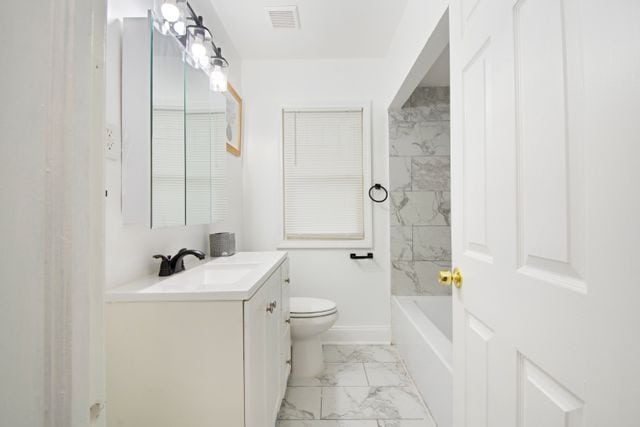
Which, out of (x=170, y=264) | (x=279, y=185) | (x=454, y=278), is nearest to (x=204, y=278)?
(x=170, y=264)

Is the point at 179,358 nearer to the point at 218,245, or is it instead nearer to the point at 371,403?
the point at 218,245

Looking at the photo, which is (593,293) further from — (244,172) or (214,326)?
(244,172)

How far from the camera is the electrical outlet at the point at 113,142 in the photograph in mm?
1120

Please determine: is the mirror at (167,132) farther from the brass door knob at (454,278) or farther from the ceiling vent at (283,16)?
the brass door knob at (454,278)

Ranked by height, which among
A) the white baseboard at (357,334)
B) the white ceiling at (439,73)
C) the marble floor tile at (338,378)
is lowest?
the marble floor tile at (338,378)

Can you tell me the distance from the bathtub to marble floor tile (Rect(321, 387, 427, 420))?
88 millimetres

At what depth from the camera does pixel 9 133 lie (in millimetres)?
294

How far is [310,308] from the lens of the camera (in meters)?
2.07

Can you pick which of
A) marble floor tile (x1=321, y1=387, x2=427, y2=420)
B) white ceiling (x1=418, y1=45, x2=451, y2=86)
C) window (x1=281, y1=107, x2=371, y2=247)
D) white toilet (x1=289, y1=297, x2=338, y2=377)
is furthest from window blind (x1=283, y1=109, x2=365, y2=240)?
marble floor tile (x1=321, y1=387, x2=427, y2=420)

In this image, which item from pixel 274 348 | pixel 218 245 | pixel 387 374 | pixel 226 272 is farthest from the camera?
pixel 387 374

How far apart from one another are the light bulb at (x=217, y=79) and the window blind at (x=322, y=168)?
880 millimetres

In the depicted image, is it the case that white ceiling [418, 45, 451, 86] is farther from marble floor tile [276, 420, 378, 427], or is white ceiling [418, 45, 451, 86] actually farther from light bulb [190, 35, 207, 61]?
marble floor tile [276, 420, 378, 427]

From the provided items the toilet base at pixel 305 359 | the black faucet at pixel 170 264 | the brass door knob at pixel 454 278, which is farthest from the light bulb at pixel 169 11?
the toilet base at pixel 305 359

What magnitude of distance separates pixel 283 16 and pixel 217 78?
0.74 meters
